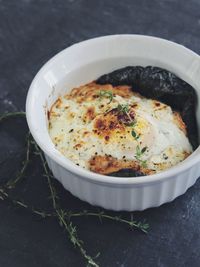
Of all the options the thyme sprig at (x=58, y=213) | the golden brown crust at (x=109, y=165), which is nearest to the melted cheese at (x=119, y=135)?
the golden brown crust at (x=109, y=165)

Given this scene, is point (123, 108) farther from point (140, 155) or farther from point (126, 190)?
point (126, 190)

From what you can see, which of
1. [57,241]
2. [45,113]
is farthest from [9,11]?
[57,241]

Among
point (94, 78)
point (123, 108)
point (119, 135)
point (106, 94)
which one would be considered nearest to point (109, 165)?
point (119, 135)

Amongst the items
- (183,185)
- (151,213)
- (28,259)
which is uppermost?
(183,185)

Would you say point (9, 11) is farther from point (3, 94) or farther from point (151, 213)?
point (151, 213)

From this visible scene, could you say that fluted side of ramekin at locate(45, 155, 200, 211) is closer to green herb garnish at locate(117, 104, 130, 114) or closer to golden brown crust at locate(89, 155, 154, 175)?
golden brown crust at locate(89, 155, 154, 175)

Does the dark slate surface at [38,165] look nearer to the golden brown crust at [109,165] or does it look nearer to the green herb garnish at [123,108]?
the golden brown crust at [109,165]

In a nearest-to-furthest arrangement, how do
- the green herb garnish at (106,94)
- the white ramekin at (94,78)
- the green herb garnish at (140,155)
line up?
the white ramekin at (94,78) < the green herb garnish at (140,155) < the green herb garnish at (106,94)
